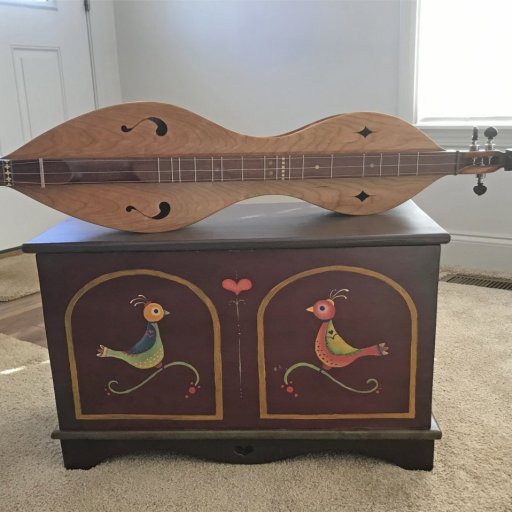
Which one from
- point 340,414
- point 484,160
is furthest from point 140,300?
point 484,160

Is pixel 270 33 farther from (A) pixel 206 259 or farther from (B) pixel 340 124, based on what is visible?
(A) pixel 206 259

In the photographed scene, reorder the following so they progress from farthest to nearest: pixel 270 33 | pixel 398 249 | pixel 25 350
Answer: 1. pixel 270 33
2. pixel 25 350
3. pixel 398 249

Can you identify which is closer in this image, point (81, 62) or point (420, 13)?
point (420, 13)

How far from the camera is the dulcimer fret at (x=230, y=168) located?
43.5 inches

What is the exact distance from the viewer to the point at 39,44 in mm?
2592

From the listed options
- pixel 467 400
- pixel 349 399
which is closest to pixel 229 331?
pixel 349 399

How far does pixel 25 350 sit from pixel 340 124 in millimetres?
1123

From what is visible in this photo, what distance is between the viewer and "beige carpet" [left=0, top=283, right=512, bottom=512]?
3.49ft

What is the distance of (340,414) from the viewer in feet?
3.76

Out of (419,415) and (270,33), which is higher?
(270,33)

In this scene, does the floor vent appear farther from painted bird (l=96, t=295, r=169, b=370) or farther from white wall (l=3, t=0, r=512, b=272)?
painted bird (l=96, t=295, r=169, b=370)

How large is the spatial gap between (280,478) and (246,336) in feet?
0.90

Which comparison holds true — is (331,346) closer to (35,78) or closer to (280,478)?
(280,478)

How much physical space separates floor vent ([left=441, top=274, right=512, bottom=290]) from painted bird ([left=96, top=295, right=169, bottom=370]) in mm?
1379
